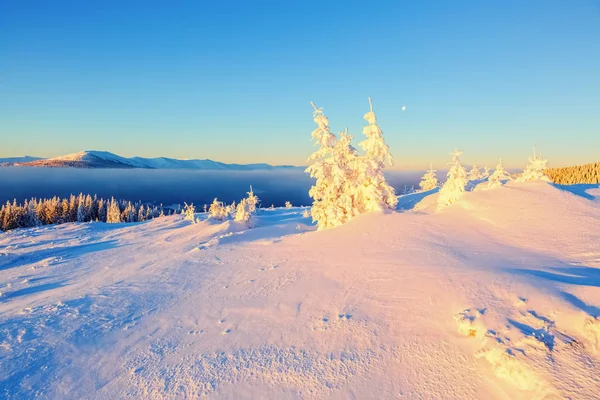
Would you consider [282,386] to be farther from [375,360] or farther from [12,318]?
[12,318]

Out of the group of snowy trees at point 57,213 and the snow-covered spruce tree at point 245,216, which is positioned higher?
the snow-covered spruce tree at point 245,216

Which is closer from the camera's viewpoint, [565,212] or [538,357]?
[538,357]

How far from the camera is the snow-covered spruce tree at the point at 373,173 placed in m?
13.5

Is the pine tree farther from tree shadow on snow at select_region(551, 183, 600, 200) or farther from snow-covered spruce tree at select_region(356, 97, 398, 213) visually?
tree shadow on snow at select_region(551, 183, 600, 200)

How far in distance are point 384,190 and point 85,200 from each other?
3070 inches

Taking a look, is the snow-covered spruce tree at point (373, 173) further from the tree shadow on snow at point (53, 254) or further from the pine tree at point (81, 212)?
the pine tree at point (81, 212)

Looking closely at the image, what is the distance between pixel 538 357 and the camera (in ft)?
12.8

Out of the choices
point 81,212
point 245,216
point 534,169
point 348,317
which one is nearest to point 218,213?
point 245,216

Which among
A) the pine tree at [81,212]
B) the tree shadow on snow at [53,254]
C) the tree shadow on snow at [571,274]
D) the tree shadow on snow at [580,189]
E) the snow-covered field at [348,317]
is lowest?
the pine tree at [81,212]

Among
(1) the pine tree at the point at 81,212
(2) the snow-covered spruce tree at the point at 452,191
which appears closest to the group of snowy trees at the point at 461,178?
(2) the snow-covered spruce tree at the point at 452,191

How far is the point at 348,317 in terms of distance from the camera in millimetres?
5812

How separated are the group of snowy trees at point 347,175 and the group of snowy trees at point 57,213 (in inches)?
2079

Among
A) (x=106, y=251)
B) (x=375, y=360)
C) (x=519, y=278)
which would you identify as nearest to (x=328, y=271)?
(x=375, y=360)

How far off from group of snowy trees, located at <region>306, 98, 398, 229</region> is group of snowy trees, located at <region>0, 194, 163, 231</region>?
52.8 metres
